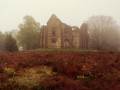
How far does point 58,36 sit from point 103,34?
23.6 metres

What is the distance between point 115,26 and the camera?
2591 inches

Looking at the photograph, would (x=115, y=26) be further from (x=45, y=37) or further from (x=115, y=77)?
(x=115, y=77)

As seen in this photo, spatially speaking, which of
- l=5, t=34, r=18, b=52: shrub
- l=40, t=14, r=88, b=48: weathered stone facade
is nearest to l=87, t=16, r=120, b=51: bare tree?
l=40, t=14, r=88, b=48: weathered stone facade

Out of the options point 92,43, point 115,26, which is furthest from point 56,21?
point 115,26

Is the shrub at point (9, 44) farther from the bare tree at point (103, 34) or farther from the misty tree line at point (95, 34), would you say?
the bare tree at point (103, 34)

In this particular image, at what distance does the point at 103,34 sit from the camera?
62.3 metres

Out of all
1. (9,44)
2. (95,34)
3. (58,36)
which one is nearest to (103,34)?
(95,34)

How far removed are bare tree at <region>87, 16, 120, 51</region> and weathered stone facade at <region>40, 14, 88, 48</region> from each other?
13.8m

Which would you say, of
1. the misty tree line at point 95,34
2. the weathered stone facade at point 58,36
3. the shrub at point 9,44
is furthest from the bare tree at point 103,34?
the shrub at point 9,44

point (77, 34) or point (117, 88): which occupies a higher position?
point (77, 34)

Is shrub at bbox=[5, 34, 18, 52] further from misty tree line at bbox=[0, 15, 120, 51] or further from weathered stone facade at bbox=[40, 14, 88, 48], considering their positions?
misty tree line at bbox=[0, 15, 120, 51]

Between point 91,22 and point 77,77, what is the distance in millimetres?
60435

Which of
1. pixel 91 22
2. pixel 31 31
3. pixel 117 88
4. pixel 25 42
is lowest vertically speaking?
pixel 117 88

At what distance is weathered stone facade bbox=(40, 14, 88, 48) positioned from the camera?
49000 mm
